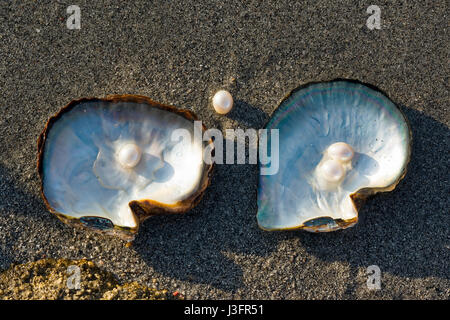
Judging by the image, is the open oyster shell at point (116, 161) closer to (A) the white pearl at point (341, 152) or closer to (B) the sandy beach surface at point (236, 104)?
(B) the sandy beach surface at point (236, 104)

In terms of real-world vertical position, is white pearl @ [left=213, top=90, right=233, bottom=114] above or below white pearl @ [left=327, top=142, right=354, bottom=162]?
above

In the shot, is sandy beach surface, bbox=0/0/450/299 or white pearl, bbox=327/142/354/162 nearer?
white pearl, bbox=327/142/354/162

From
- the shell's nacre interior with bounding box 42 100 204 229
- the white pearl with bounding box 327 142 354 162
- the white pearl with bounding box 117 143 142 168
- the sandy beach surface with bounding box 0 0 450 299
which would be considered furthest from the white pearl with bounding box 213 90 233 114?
the white pearl with bounding box 327 142 354 162

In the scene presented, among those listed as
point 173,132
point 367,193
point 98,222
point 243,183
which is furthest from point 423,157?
point 98,222

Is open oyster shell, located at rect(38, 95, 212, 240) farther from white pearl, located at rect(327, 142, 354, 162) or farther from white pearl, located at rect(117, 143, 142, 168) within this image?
white pearl, located at rect(327, 142, 354, 162)

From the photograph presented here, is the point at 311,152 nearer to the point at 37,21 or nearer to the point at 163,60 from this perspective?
the point at 163,60

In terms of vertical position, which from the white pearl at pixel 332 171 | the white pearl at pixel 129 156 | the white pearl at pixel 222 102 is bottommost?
the white pearl at pixel 332 171

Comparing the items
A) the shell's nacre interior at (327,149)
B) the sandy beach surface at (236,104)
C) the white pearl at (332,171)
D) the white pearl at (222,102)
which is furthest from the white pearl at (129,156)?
the white pearl at (332,171)
